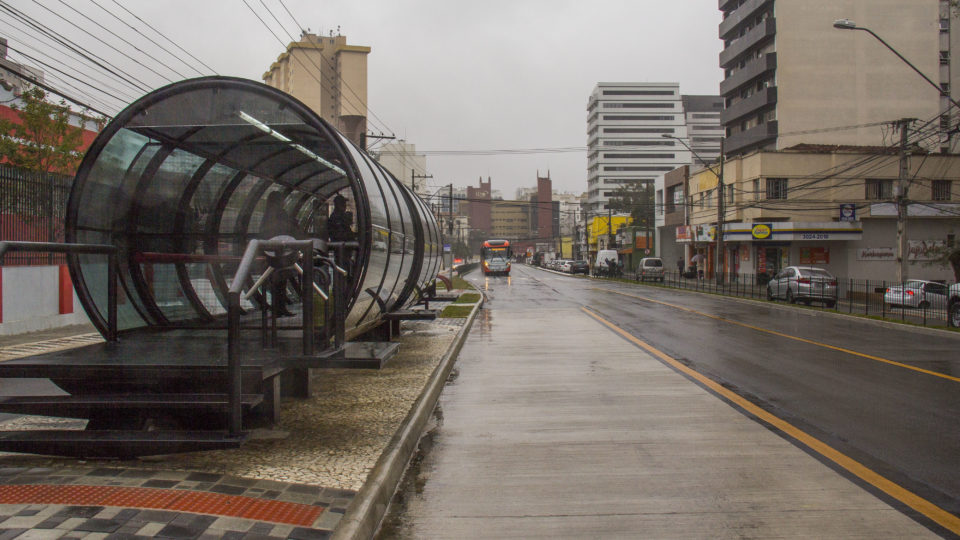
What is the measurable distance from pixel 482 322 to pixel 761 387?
34.7 feet

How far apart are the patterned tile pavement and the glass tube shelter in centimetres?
284

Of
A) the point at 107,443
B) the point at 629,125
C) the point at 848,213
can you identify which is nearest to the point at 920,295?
the point at 848,213

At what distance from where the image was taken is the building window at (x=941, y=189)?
4550 centimetres

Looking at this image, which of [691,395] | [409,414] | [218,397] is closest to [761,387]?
[691,395]

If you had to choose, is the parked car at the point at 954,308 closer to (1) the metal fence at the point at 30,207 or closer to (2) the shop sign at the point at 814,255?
(1) the metal fence at the point at 30,207

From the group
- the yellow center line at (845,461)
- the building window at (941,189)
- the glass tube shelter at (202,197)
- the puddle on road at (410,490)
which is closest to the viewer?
the puddle on road at (410,490)

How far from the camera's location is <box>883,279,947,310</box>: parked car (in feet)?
80.5

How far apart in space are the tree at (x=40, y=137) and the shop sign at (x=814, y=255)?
4264 centimetres

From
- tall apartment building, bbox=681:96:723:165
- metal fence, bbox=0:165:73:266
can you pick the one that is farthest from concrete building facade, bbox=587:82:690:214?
metal fence, bbox=0:165:73:266

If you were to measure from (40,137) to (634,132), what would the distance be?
12791 centimetres

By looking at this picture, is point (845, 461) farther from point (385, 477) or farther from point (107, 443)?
point (107, 443)

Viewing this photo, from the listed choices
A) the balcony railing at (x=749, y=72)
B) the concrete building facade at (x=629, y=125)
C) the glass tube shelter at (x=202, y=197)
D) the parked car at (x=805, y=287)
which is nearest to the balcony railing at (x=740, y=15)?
the balcony railing at (x=749, y=72)

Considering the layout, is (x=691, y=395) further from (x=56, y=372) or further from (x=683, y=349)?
(x=56, y=372)

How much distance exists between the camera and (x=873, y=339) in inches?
623
